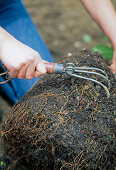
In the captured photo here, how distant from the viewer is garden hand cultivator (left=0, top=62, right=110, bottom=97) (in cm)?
111

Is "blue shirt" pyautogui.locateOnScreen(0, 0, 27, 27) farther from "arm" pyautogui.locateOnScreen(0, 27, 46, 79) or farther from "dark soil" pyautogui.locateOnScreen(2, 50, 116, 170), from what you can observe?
"dark soil" pyautogui.locateOnScreen(2, 50, 116, 170)

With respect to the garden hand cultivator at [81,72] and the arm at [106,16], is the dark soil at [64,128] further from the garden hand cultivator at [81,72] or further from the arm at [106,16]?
the arm at [106,16]

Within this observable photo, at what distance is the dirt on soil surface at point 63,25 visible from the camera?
3.07m

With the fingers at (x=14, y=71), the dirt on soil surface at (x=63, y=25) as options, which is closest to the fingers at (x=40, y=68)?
the fingers at (x=14, y=71)

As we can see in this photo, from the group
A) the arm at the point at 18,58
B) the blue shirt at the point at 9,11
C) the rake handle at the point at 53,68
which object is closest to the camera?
the arm at the point at 18,58

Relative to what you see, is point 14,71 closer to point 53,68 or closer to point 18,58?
point 18,58

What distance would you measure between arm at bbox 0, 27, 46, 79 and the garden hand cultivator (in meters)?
0.07

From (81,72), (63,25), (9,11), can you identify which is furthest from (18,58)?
(63,25)

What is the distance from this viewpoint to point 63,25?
135 inches

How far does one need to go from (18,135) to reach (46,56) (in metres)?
1.10

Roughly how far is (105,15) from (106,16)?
0.04 ft

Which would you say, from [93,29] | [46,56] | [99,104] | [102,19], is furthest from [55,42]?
Answer: [99,104]

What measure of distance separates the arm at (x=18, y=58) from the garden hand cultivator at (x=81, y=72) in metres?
0.07

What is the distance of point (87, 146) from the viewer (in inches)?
40.4
